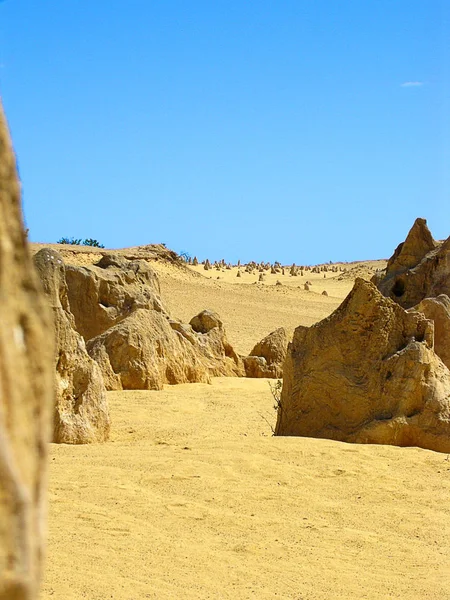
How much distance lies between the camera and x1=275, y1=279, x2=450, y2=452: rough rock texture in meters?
9.04

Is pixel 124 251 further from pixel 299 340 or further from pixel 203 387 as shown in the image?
pixel 299 340

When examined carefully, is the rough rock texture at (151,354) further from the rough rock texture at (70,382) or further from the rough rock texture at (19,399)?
the rough rock texture at (19,399)

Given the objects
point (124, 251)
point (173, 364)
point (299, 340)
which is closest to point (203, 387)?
point (173, 364)

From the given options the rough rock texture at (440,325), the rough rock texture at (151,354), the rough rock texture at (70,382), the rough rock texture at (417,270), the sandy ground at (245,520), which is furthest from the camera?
the rough rock texture at (417,270)

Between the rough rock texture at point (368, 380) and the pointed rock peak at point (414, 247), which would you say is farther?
the pointed rock peak at point (414, 247)

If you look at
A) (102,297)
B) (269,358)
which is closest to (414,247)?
(269,358)

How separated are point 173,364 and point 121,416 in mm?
3782

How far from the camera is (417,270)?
15609 millimetres

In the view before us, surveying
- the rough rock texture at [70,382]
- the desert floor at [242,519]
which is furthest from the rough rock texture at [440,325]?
the rough rock texture at [70,382]

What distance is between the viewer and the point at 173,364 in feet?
48.4

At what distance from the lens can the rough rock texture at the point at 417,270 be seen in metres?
15.1

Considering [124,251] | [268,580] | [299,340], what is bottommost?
[268,580]

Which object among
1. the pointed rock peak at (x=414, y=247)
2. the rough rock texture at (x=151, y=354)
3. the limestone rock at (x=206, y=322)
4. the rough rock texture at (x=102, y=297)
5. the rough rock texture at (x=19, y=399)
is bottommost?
the rough rock texture at (x=19, y=399)

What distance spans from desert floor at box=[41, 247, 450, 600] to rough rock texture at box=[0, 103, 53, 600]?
3688 mm
